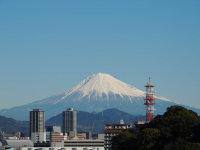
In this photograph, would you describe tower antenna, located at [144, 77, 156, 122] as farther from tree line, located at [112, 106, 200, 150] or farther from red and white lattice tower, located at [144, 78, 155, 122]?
tree line, located at [112, 106, 200, 150]

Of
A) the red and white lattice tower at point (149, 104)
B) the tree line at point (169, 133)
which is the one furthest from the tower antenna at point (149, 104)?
the tree line at point (169, 133)

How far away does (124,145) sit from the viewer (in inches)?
4651

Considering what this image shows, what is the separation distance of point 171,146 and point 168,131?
12581 millimetres

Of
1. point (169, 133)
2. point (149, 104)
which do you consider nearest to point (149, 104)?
point (149, 104)

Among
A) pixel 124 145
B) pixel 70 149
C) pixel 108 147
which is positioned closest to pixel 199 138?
pixel 124 145

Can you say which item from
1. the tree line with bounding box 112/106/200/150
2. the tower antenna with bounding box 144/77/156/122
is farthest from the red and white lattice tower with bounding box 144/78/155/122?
the tree line with bounding box 112/106/200/150

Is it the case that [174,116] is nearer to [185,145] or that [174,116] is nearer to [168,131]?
[168,131]

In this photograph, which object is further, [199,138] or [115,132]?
[115,132]

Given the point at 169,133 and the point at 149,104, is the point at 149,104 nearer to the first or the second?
the point at 149,104

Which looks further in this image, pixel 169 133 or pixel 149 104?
pixel 149 104

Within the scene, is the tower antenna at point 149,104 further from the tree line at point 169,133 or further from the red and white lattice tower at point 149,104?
the tree line at point 169,133

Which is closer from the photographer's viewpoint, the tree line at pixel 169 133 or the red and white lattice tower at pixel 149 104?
the tree line at pixel 169 133

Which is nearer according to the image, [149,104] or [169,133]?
[169,133]

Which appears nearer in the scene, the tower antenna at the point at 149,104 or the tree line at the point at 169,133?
the tree line at the point at 169,133
